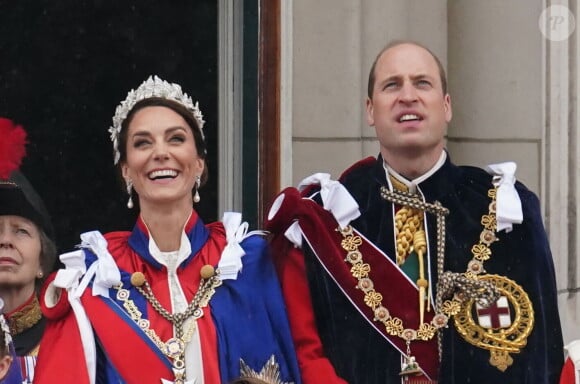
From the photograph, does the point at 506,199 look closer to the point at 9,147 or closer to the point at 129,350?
the point at 129,350

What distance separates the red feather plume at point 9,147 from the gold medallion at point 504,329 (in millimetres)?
1725

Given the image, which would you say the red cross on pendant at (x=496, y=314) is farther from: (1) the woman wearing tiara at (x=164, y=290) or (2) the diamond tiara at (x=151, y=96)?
(2) the diamond tiara at (x=151, y=96)

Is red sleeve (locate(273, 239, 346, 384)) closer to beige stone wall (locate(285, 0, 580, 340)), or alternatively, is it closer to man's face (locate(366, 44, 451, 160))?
man's face (locate(366, 44, 451, 160))

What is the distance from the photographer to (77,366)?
528 centimetres

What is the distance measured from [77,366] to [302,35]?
2.62 meters

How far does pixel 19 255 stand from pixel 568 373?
6.73 feet

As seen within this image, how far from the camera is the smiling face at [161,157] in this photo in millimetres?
5469

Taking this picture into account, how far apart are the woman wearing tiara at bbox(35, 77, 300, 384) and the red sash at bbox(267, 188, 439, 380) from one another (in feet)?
0.59

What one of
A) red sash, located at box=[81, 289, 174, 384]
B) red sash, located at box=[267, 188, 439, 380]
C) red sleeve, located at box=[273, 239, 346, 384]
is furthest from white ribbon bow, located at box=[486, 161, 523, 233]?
red sash, located at box=[81, 289, 174, 384]

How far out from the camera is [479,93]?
770 cm

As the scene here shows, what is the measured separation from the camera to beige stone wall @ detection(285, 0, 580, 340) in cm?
750

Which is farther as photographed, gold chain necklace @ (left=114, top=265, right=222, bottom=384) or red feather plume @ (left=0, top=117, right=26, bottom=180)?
red feather plume @ (left=0, top=117, right=26, bottom=180)

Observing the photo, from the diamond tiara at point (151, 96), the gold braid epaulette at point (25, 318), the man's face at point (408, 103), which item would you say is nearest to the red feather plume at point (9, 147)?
the gold braid epaulette at point (25, 318)

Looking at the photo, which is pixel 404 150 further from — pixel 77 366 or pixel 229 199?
pixel 229 199
